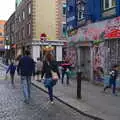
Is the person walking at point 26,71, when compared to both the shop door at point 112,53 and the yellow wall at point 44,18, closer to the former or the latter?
the shop door at point 112,53

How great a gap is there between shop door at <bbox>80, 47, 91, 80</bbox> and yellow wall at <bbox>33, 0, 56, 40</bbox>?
21.5m

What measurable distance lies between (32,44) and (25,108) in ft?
111

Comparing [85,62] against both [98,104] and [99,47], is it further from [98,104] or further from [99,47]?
[98,104]

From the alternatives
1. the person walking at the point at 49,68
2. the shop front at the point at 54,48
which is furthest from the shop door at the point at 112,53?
the shop front at the point at 54,48

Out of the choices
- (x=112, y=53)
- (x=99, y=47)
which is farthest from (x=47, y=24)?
(x=112, y=53)

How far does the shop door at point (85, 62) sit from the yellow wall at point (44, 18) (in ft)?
70.5

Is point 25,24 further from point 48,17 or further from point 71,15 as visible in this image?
point 71,15

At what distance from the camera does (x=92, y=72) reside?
21422mm

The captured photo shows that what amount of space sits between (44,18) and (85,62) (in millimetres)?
22742

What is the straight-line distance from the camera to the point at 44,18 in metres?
46.1

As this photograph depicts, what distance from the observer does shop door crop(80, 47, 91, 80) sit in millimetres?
23312

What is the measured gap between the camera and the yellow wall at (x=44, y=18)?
45.6 metres

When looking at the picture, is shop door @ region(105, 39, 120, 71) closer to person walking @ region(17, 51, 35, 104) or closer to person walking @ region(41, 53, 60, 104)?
person walking @ region(17, 51, 35, 104)

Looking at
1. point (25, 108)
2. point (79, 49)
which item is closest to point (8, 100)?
point (25, 108)
